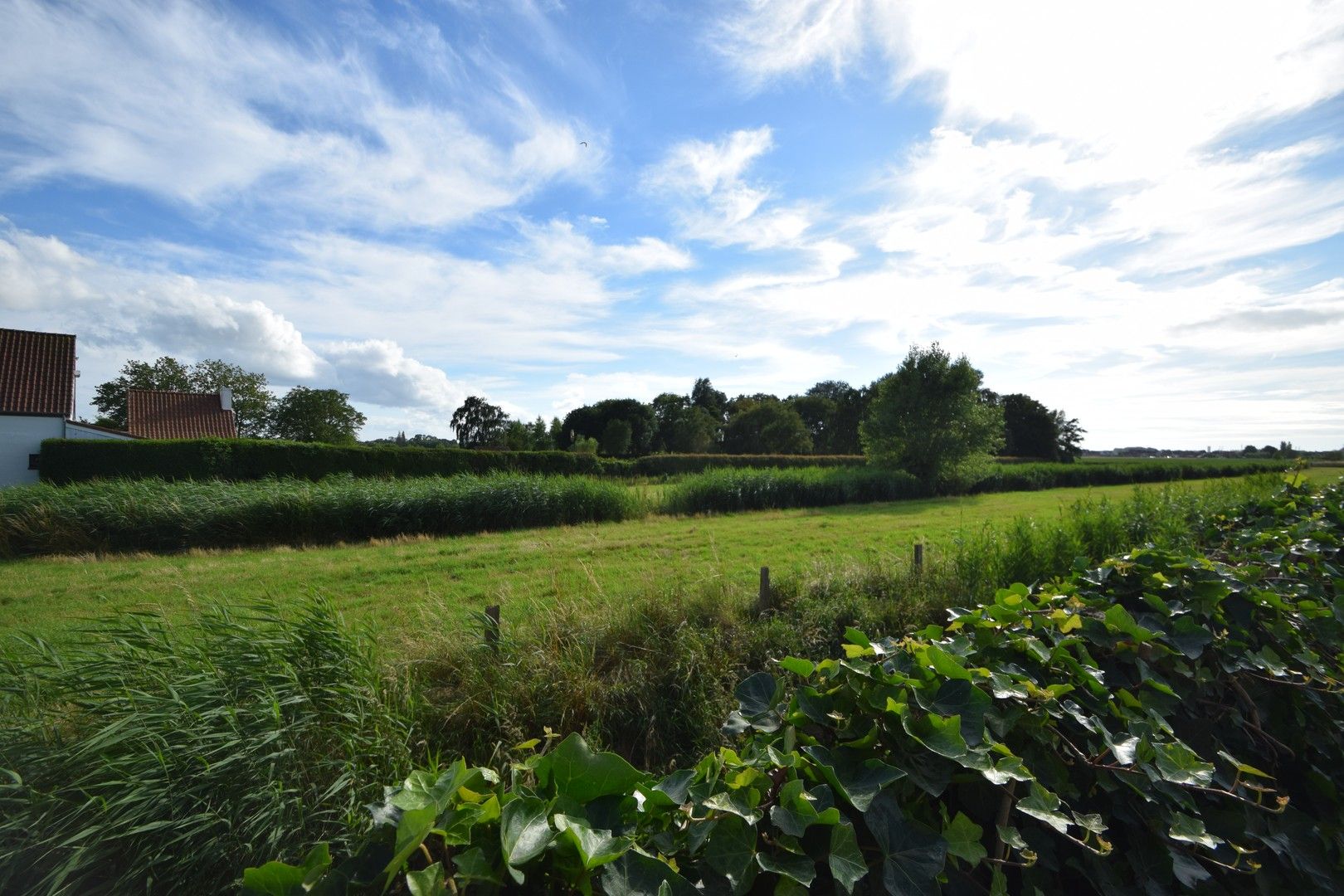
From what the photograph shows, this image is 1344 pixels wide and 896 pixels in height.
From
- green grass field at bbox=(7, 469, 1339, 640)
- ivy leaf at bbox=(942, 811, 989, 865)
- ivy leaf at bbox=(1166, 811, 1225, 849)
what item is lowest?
green grass field at bbox=(7, 469, 1339, 640)

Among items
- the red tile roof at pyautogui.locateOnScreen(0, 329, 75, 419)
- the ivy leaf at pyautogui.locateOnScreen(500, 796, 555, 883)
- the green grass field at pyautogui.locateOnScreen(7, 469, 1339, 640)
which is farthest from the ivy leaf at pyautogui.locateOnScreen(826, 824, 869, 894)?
the red tile roof at pyautogui.locateOnScreen(0, 329, 75, 419)

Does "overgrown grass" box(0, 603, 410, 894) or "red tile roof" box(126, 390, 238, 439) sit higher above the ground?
"red tile roof" box(126, 390, 238, 439)

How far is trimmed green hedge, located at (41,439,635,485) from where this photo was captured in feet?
61.4

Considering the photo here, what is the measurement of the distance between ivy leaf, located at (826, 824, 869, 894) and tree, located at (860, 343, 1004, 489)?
28.8m

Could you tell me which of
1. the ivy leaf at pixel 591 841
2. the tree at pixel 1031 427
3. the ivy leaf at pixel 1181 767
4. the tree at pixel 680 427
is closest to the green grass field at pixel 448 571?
the ivy leaf at pixel 591 841

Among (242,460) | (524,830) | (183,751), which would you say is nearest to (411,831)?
(524,830)

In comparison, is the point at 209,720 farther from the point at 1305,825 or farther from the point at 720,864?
the point at 1305,825

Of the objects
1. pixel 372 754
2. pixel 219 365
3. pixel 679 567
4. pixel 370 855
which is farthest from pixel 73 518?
pixel 219 365

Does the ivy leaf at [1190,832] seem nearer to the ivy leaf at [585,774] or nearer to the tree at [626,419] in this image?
the ivy leaf at [585,774]

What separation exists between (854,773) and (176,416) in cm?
4253

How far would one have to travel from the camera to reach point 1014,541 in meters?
6.30

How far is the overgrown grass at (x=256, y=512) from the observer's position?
37.7 ft

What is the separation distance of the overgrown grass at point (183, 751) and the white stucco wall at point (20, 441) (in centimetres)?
2884

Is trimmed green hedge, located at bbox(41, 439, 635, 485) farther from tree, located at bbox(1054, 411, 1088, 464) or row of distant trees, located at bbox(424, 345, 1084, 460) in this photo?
tree, located at bbox(1054, 411, 1088, 464)
